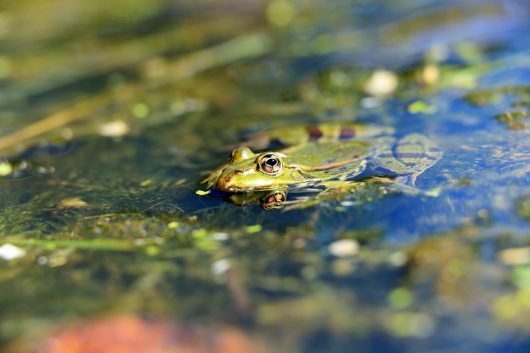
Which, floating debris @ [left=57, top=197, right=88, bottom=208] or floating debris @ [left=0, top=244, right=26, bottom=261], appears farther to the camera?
floating debris @ [left=57, top=197, right=88, bottom=208]

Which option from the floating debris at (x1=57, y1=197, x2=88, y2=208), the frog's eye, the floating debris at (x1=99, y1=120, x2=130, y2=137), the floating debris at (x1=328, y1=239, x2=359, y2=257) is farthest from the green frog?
the floating debris at (x1=99, y1=120, x2=130, y2=137)

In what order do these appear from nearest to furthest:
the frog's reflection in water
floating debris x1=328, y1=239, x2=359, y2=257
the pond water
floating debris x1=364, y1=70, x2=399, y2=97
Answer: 1. the pond water
2. floating debris x1=328, y1=239, x2=359, y2=257
3. the frog's reflection in water
4. floating debris x1=364, y1=70, x2=399, y2=97

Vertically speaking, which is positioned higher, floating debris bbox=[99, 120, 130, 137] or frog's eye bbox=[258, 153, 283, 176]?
floating debris bbox=[99, 120, 130, 137]

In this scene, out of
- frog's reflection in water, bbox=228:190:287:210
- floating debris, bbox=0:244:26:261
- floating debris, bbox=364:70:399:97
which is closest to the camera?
floating debris, bbox=0:244:26:261

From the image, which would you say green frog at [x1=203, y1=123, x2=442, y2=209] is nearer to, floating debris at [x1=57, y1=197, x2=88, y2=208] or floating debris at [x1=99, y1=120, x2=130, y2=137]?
floating debris at [x1=57, y1=197, x2=88, y2=208]

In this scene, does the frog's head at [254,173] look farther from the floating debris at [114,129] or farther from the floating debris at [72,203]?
the floating debris at [114,129]

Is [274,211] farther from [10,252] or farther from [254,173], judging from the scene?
[10,252]

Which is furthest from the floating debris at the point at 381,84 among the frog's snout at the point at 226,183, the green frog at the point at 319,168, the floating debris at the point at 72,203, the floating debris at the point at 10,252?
the floating debris at the point at 10,252

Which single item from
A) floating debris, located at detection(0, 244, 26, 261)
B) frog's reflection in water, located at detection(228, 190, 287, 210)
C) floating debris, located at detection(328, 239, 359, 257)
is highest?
frog's reflection in water, located at detection(228, 190, 287, 210)

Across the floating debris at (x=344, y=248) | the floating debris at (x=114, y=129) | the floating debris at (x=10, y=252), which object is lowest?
the floating debris at (x=344, y=248)
